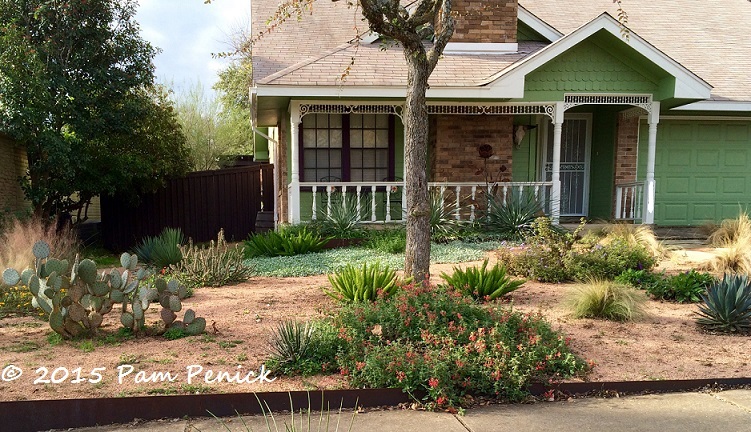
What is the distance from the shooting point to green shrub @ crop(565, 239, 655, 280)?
7.50 m

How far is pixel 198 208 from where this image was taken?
1606cm

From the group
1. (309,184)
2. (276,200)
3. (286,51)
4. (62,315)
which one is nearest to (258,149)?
(276,200)

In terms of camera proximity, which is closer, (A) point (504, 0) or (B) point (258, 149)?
(A) point (504, 0)

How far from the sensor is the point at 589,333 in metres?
5.48

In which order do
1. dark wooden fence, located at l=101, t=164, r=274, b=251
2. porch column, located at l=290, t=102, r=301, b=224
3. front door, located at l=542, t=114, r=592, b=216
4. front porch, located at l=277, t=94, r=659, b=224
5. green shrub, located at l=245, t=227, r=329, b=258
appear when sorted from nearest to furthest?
A: green shrub, located at l=245, t=227, r=329, b=258
porch column, located at l=290, t=102, r=301, b=224
front porch, located at l=277, t=94, r=659, b=224
front door, located at l=542, t=114, r=592, b=216
dark wooden fence, located at l=101, t=164, r=274, b=251

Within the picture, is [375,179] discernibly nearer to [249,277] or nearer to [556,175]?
[556,175]

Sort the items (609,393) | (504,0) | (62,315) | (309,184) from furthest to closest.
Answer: (504,0), (309,184), (62,315), (609,393)

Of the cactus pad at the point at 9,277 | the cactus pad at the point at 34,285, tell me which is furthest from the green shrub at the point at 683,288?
the cactus pad at the point at 9,277

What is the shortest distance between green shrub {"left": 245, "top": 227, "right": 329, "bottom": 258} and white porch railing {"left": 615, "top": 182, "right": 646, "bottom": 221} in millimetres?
6485

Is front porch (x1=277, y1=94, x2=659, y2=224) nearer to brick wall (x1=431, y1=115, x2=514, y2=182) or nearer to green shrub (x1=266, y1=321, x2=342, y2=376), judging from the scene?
brick wall (x1=431, y1=115, x2=514, y2=182)

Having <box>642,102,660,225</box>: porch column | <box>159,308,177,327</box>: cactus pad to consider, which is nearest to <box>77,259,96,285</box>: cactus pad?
<box>159,308,177,327</box>: cactus pad

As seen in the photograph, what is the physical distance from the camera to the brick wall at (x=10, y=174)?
1263 centimetres

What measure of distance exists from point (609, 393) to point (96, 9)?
41.8 feet

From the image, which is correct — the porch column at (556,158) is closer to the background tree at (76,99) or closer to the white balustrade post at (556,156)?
the white balustrade post at (556,156)
